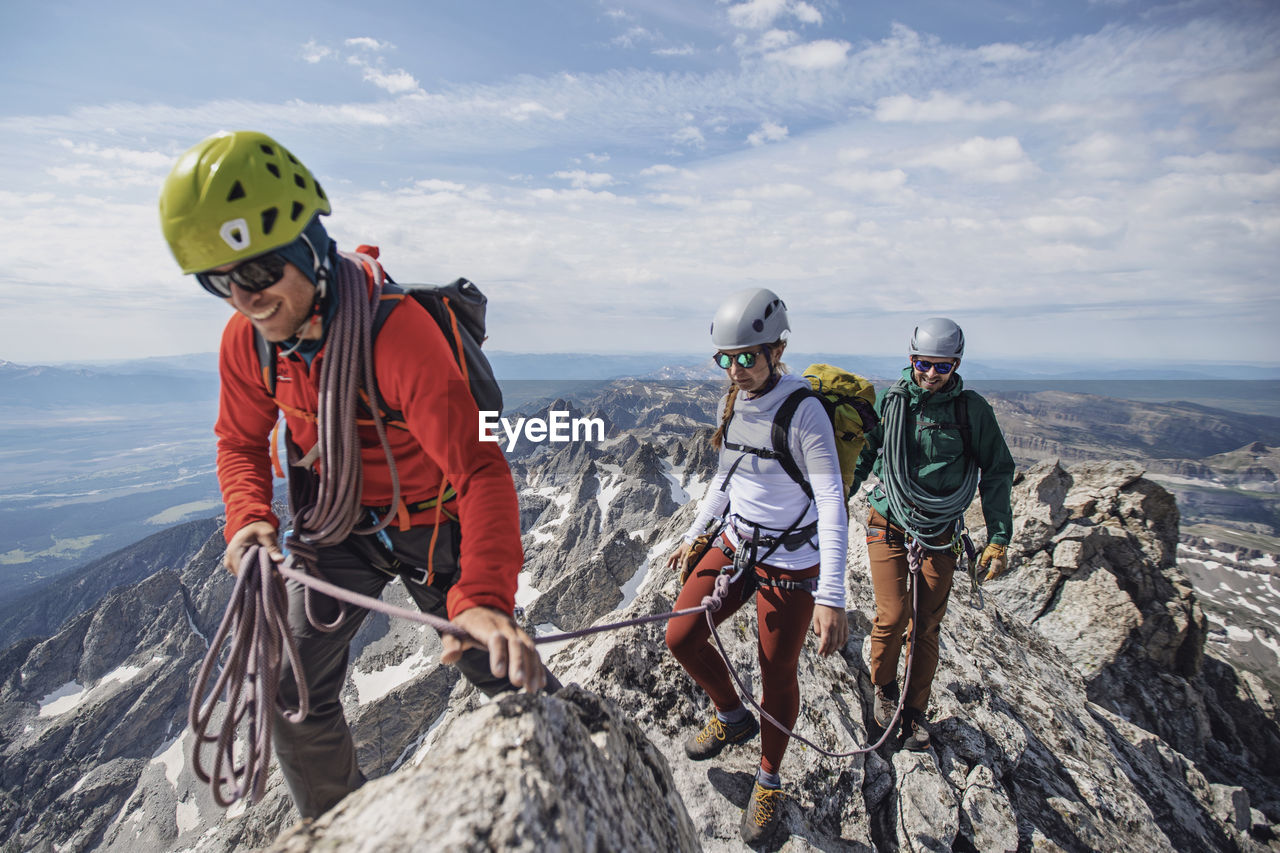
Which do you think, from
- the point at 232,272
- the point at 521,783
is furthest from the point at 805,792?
the point at 232,272

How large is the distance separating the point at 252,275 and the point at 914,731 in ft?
26.8

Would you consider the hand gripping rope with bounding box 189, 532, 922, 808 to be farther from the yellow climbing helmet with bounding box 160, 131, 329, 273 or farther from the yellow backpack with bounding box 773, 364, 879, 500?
the yellow backpack with bounding box 773, 364, 879, 500

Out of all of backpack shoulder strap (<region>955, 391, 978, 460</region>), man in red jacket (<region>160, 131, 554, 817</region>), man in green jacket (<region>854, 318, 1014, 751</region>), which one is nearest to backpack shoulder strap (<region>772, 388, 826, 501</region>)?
man in green jacket (<region>854, 318, 1014, 751</region>)

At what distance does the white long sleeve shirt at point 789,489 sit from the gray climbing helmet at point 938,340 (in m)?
2.81

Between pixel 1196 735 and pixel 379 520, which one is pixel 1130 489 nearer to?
pixel 1196 735

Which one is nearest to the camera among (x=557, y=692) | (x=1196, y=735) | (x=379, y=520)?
(x=557, y=692)

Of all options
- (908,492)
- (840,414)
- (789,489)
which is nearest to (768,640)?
(789,489)

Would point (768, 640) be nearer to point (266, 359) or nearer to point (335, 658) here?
point (335, 658)

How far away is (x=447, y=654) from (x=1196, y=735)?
59.9 ft

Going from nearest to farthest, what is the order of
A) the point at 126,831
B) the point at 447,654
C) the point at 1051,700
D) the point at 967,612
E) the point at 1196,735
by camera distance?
the point at 447,654
the point at 1051,700
the point at 967,612
the point at 1196,735
the point at 126,831

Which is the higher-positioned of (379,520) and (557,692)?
(379,520)

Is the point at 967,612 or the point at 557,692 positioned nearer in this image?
the point at 557,692

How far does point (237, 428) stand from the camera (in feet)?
13.2

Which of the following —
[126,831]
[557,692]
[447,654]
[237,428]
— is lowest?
[126,831]
